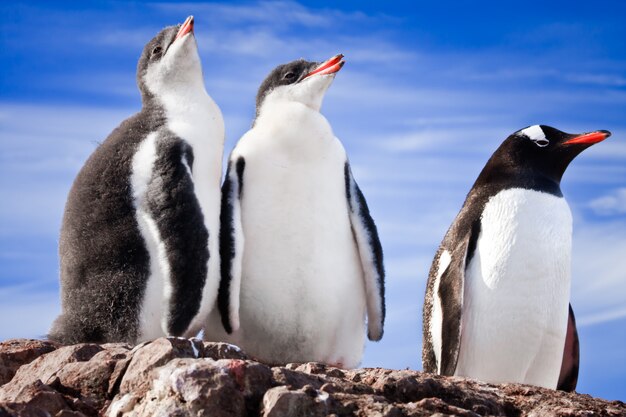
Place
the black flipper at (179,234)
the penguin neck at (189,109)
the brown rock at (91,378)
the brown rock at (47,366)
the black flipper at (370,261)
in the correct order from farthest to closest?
the black flipper at (370,261), the penguin neck at (189,109), the black flipper at (179,234), the brown rock at (47,366), the brown rock at (91,378)

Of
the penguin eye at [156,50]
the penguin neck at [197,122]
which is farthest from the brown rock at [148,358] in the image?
the penguin eye at [156,50]

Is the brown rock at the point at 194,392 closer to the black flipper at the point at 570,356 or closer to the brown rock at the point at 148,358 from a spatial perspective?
the brown rock at the point at 148,358

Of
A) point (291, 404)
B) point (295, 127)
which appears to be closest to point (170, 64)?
point (295, 127)

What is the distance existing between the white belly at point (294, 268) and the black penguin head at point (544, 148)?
1.81 meters

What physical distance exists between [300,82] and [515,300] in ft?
7.95

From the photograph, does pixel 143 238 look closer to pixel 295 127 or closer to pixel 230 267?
pixel 230 267

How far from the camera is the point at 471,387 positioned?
4.94 metres

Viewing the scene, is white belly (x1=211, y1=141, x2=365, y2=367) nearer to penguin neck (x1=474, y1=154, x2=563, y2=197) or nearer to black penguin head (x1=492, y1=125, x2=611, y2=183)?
penguin neck (x1=474, y1=154, x2=563, y2=197)

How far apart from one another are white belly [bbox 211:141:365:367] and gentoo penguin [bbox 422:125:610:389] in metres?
0.86

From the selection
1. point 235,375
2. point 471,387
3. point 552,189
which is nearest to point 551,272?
point 552,189

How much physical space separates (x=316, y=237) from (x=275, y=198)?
419 millimetres

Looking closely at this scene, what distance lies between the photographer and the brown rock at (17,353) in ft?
18.2

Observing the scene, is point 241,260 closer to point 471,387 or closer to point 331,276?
point 331,276

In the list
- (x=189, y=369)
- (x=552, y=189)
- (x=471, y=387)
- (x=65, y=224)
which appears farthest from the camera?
(x=552, y=189)
